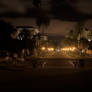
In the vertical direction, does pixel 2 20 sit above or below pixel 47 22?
below

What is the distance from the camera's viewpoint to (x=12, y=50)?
32.0 metres

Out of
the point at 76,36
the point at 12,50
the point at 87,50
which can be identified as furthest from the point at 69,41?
the point at 12,50

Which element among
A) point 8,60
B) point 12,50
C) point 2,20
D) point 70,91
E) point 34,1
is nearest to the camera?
point 70,91

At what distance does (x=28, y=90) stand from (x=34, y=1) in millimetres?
54902

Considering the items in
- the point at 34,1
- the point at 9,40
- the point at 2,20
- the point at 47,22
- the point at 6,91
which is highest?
the point at 34,1

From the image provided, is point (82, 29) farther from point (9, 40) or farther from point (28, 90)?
point (28, 90)

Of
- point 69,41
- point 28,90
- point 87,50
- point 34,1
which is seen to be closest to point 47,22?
point 34,1

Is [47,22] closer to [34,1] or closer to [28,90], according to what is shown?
[34,1]

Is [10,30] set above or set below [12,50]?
above

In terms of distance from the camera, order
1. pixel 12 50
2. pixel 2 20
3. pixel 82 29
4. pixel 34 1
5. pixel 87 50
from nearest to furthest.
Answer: pixel 2 20, pixel 12 50, pixel 34 1, pixel 87 50, pixel 82 29

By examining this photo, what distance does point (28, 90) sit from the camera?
31.3ft

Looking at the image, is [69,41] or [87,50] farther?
[69,41]

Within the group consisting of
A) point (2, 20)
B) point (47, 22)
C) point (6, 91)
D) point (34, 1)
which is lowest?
point (6, 91)

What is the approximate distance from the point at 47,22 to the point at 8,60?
46.1m
